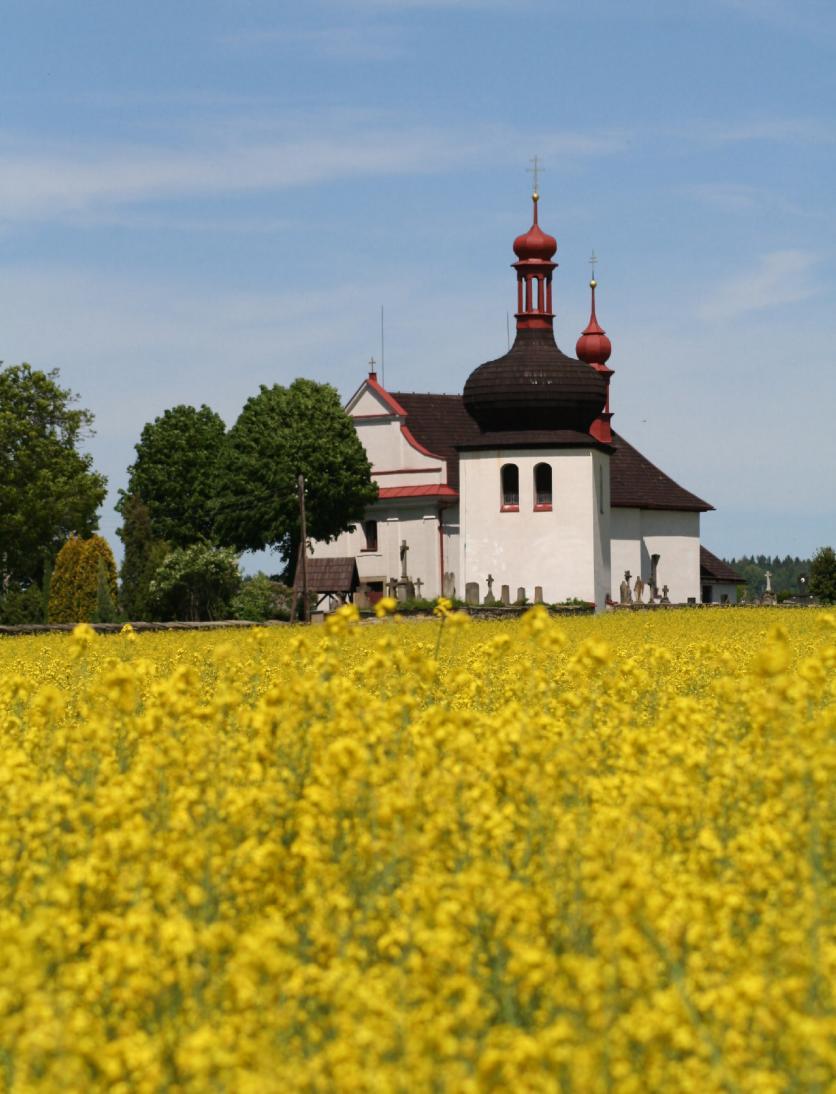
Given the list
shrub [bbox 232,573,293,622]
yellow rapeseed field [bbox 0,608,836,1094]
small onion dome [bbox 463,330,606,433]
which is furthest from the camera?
small onion dome [bbox 463,330,606,433]

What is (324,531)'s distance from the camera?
245ft

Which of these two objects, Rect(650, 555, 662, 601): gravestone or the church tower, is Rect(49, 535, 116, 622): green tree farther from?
Rect(650, 555, 662, 601): gravestone

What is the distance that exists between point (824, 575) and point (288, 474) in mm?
35015

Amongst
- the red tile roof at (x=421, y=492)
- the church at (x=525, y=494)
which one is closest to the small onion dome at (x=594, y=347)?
the church at (x=525, y=494)

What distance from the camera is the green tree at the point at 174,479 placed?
85500 mm

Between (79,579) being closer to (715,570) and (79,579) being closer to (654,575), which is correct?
(654,575)

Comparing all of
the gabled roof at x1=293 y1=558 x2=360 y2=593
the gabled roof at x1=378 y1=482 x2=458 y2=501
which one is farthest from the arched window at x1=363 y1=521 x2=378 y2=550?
the gabled roof at x1=293 y1=558 x2=360 y2=593

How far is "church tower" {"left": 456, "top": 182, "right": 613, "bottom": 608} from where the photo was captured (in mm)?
70375

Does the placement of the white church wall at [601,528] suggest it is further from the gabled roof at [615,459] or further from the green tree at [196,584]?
the green tree at [196,584]

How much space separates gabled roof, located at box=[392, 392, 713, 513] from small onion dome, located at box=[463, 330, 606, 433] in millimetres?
10519

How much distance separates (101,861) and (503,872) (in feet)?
5.53

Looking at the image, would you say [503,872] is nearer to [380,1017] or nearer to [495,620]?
[380,1017]

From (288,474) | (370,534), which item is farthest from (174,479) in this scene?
(288,474)

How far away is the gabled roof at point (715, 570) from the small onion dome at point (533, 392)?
20.8 meters
